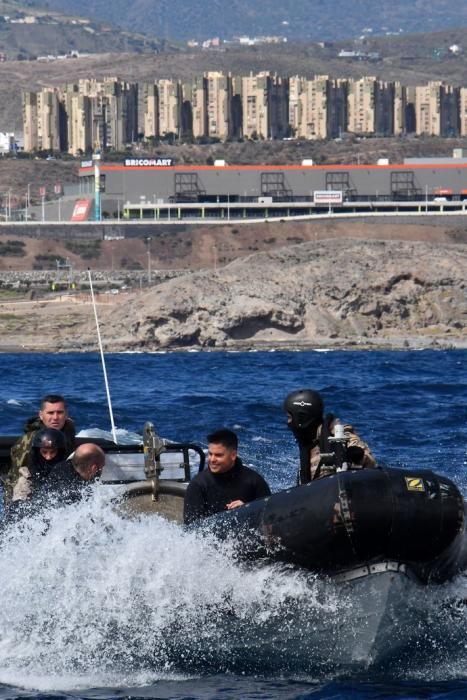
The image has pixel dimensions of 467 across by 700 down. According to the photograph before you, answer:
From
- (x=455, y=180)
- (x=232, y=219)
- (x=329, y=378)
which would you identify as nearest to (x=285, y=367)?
(x=329, y=378)

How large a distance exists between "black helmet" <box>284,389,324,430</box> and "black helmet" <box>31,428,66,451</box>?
1.96m

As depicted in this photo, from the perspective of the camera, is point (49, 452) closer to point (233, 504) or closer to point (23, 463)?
point (23, 463)

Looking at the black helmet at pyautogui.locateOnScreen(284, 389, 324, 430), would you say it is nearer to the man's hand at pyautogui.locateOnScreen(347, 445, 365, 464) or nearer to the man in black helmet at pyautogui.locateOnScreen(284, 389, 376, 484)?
the man in black helmet at pyautogui.locateOnScreen(284, 389, 376, 484)

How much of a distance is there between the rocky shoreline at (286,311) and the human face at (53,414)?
9228cm

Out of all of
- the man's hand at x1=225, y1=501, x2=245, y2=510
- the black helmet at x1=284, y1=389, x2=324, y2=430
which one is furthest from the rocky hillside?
the man's hand at x1=225, y1=501, x2=245, y2=510

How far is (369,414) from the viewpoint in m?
41.4

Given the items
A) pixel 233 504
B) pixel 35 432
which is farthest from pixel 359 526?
pixel 35 432

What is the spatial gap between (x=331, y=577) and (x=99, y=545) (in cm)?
190

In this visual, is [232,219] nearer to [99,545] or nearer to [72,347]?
[72,347]

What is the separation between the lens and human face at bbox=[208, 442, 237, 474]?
13.1 metres

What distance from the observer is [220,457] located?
13.2m

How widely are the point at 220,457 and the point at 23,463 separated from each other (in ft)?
6.87

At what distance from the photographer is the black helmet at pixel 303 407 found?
13.6m

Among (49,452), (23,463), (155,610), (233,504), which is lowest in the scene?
(155,610)
